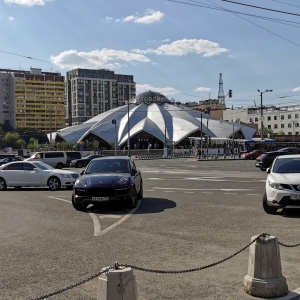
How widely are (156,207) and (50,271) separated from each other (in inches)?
272

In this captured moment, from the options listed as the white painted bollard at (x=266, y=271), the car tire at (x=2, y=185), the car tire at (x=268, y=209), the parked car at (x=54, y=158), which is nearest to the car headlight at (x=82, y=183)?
the car tire at (x=268, y=209)

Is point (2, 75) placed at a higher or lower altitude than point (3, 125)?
higher

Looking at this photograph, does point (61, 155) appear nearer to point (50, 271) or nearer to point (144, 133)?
point (50, 271)

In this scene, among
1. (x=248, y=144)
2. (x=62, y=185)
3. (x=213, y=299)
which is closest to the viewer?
(x=213, y=299)

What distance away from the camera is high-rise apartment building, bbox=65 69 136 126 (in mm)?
163113

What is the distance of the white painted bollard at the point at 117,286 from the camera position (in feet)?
13.1

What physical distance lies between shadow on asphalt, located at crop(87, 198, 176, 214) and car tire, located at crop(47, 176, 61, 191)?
6.56 metres

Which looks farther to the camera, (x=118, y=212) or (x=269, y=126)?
(x=269, y=126)

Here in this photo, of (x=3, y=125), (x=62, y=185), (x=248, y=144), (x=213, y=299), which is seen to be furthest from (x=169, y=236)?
(x=3, y=125)

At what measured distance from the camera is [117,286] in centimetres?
400

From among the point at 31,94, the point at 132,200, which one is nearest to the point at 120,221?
the point at 132,200

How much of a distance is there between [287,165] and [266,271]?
7.68 m

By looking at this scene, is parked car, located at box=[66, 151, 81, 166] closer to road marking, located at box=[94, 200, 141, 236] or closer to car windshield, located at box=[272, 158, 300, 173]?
road marking, located at box=[94, 200, 141, 236]

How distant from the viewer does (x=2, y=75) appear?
125625 millimetres
